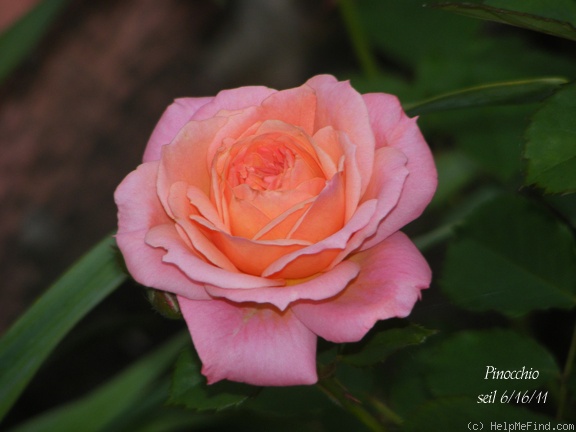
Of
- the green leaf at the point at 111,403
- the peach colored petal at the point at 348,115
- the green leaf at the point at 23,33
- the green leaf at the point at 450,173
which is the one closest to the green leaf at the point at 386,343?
the peach colored petal at the point at 348,115

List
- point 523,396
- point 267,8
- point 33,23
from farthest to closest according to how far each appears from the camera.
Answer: point 267,8
point 33,23
point 523,396

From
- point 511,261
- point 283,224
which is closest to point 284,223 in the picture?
point 283,224

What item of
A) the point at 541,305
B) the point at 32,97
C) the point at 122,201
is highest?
the point at 122,201

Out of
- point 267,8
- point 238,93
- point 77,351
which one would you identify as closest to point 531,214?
point 238,93

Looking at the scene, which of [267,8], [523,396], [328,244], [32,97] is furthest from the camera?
[267,8]

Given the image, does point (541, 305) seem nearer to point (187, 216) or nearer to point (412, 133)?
point (412, 133)

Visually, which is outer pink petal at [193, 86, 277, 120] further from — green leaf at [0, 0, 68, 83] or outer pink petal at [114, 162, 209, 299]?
green leaf at [0, 0, 68, 83]

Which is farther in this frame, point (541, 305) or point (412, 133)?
point (541, 305)
